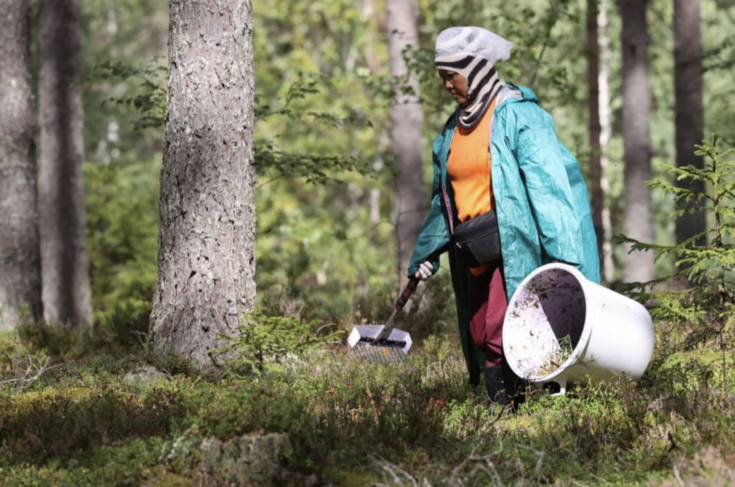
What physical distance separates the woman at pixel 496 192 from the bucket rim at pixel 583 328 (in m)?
0.13

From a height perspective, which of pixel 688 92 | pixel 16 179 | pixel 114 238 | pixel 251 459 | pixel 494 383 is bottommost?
pixel 114 238

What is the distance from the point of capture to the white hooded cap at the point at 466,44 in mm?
5812

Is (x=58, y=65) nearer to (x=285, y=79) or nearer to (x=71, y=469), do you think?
(x=71, y=469)

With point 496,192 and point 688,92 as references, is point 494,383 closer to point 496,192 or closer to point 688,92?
point 496,192

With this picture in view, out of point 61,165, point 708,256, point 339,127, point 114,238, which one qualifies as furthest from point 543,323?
point 114,238

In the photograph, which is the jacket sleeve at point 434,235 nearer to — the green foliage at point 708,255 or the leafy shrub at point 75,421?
the green foliage at point 708,255

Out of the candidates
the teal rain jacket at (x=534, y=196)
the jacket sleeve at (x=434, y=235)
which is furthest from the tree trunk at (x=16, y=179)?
the teal rain jacket at (x=534, y=196)

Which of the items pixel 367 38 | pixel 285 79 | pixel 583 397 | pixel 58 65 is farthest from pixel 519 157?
pixel 285 79

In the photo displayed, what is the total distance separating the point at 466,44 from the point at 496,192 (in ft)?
2.93

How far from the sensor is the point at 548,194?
5.63m

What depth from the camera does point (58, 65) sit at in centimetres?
1250

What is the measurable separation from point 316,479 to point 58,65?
31.8ft

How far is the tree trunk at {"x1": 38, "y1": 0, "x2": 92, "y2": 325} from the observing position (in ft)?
40.9

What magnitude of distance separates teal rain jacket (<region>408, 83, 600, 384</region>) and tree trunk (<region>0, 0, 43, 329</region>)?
6380 mm
